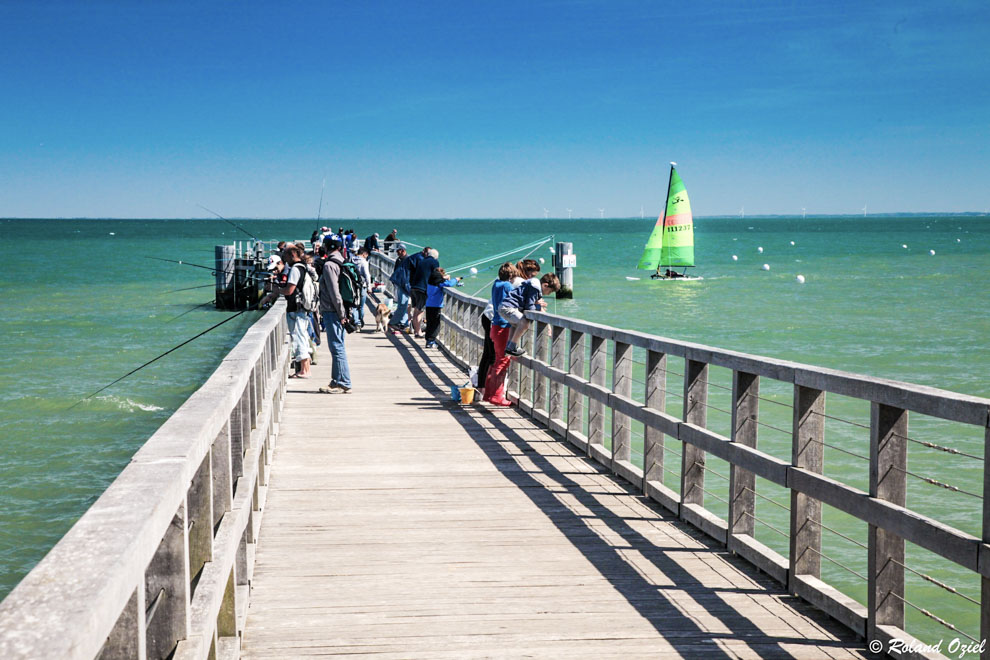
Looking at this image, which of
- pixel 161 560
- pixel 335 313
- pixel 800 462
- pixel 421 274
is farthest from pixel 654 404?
pixel 421 274

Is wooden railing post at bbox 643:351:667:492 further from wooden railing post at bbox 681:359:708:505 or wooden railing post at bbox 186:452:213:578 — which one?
wooden railing post at bbox 186:452:213:578

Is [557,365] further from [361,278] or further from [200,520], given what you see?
[361,278]

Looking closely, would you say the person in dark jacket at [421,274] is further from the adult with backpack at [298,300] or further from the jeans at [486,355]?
the jeans at [486,355]

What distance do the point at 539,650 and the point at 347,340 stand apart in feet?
53.7

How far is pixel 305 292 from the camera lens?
13094 millimetres

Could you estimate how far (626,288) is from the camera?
2271 inches

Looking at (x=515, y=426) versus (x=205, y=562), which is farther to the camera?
(x=515, y=426)

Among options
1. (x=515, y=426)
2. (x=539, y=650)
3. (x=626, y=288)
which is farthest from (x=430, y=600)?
(x=626, y=288)

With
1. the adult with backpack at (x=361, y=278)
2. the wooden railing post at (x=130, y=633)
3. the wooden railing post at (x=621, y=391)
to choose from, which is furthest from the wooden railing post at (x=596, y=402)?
the adult with backpack at (x=361, y=278)

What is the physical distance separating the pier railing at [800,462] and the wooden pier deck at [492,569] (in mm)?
141

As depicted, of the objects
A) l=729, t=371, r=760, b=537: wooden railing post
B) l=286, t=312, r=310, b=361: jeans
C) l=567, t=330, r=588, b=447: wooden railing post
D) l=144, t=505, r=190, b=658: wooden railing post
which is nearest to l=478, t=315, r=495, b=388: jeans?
l=567, t=330, r=588, b=447: wooden railing post

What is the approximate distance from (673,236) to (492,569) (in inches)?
2156

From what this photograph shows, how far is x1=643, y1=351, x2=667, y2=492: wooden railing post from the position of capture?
6.89 m

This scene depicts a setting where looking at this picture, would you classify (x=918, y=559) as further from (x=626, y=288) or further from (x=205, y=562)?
(x=626, y=288)
